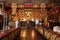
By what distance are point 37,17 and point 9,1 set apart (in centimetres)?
1346

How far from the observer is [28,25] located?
30828 mm

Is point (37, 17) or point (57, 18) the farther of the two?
point (37, 17)

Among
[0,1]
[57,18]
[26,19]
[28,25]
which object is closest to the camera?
[0,1]

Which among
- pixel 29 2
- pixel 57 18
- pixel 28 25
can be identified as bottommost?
pixel 28 25

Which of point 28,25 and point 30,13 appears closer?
point 28,25

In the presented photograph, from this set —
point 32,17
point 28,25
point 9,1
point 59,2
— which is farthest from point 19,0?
point 32,17

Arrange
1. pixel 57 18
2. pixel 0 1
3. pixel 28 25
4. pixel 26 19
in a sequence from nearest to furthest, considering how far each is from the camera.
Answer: pixel 0 1 < pixel 57 18 < pixel 28 25 < pixel 26 19

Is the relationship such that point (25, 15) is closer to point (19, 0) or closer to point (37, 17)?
point (37, 17)

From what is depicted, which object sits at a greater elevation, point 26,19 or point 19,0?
point 19,0

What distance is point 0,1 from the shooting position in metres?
19.9

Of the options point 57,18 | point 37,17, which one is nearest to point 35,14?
point 37,17

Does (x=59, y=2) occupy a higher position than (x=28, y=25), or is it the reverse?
(x=59, y=2)

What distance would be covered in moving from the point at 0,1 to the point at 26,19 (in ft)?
44.0

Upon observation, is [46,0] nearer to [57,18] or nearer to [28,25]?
[57,18]
